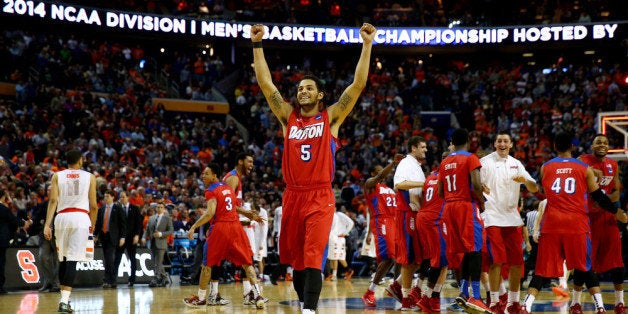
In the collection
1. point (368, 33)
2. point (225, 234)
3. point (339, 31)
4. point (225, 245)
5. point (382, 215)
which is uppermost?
point (339, 31)

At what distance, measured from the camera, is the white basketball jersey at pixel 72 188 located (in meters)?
10.6

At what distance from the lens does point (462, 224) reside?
9391mm

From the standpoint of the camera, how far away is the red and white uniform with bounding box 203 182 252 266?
11.7 metres

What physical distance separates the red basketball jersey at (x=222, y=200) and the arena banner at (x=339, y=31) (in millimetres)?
18443

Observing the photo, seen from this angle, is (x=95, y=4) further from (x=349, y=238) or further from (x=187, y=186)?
(x=349, y=238)

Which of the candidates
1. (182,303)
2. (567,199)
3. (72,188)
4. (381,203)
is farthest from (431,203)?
(72,188)

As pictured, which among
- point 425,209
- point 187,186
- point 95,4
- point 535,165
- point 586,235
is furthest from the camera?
point 95,4

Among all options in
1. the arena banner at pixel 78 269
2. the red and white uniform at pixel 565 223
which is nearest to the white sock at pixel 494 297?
the red and white uniform at pixel 565 223

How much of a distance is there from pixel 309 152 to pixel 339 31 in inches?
1073

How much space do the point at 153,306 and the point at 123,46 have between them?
2316 centimetres

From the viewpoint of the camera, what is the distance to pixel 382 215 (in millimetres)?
12719

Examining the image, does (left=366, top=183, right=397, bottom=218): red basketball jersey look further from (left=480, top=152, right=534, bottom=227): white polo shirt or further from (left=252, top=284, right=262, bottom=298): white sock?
(left=480, top=152, right=534, bottom=227): white polo shirt

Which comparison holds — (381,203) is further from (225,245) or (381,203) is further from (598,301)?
(598,301)

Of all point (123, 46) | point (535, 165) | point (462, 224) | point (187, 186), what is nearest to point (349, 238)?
point (187, 186)
